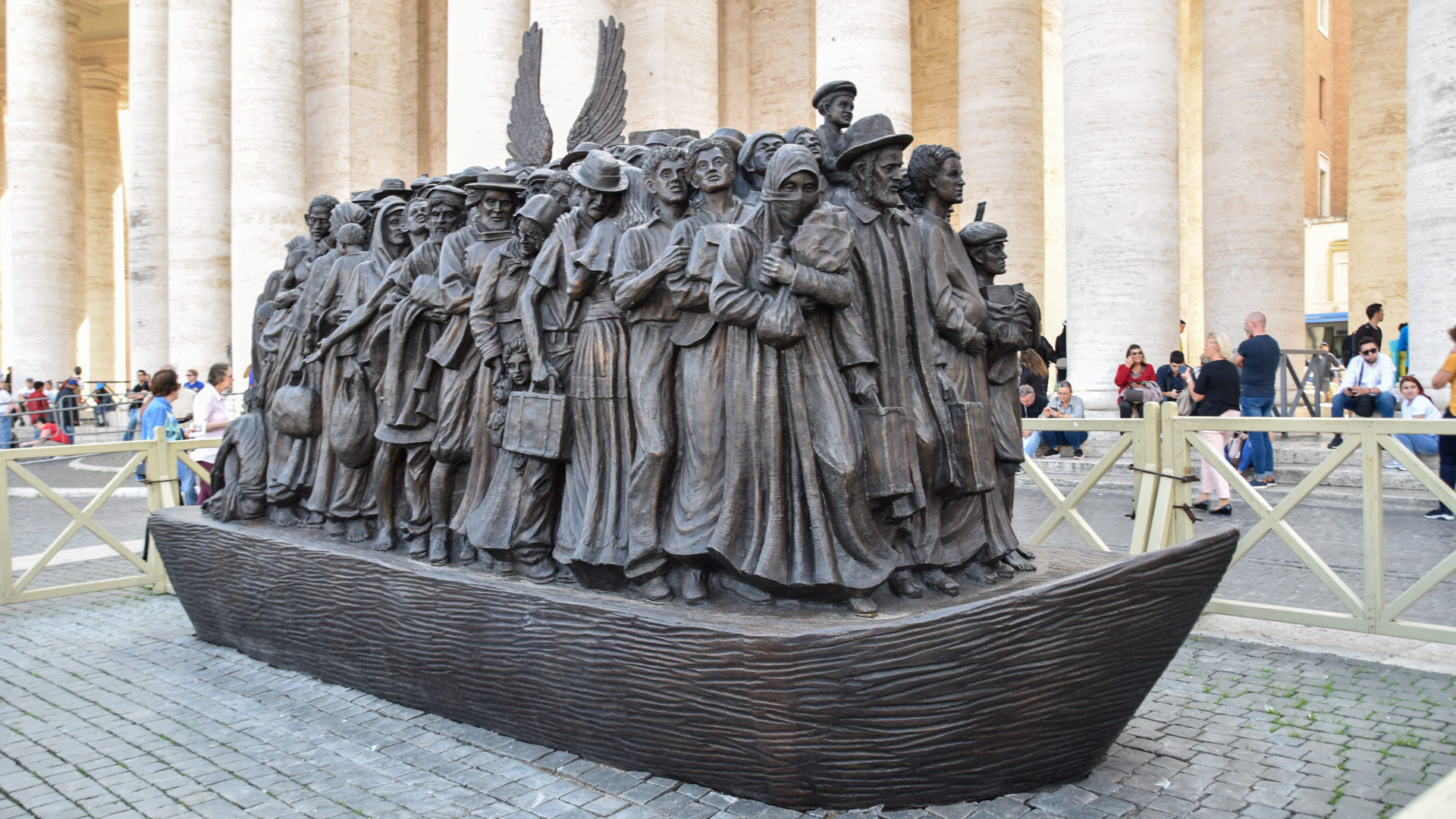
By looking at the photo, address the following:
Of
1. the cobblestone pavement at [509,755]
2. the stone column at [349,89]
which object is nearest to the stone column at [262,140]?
the stone column at [349,89]

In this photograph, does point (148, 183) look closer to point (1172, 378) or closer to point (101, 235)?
point (101, 235)

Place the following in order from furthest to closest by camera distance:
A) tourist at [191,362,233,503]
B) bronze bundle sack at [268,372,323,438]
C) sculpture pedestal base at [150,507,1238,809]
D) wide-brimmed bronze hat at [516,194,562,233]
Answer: tourist at [191,362,233,503], bronze bundle sack at [268,372,323,438], wide-brimmed bronze hat at [516,194,562,233], sculpture pedestal base at [150,507,1238,809]

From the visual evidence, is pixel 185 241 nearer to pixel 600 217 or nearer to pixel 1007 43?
pixel 1007 43

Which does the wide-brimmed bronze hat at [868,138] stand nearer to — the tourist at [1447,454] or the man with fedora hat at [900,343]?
the man with fedora hat at [900,343]

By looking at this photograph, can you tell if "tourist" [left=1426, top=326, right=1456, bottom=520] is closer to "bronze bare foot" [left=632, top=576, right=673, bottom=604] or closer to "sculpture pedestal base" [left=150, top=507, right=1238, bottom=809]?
"sculpture pedestal base" [left=150, top=507, right=1238, bottom=809]

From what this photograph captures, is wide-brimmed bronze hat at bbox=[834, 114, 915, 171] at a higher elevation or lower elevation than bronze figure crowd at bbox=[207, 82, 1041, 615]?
higher

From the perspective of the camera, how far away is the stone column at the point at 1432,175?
11.4m

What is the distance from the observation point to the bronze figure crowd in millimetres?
3883

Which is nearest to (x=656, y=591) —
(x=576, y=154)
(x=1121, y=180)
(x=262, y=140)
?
(x=576, y=154)

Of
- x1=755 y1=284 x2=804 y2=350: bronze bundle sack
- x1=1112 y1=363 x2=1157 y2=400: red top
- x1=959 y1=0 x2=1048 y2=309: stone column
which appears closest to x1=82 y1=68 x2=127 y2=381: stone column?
x1=959 y1=0 x2=1048 y2=309: stone column

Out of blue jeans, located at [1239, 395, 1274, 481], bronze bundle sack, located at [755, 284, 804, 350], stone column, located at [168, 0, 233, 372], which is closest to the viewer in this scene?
bronze bundle sack, located at [755, 284, 804, 350]

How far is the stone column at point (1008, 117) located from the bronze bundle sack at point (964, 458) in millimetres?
15474

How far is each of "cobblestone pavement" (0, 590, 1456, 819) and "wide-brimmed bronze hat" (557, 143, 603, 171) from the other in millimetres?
3039

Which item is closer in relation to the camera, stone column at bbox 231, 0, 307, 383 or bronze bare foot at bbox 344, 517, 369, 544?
A: bronze bare foot at bbox 344, 517, 369, 544
